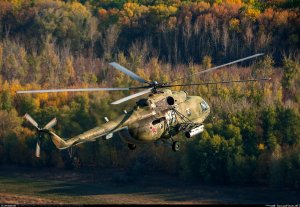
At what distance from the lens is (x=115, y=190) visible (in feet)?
336

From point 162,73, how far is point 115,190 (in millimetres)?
34496

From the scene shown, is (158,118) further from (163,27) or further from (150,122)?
(163,27)

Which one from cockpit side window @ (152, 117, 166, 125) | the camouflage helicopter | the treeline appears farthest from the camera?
the treeline

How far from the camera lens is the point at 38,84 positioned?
13825cm

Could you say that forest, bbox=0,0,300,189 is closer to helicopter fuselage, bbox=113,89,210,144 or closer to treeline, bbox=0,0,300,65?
treeline, bbox=0,0,300,65

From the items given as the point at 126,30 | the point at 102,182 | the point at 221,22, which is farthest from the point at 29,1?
the point at 102,182

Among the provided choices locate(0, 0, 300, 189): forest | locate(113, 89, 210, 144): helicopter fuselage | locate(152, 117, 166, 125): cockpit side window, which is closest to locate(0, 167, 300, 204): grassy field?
locate(0, 0, 300, 189): forest

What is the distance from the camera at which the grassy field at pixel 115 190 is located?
96.1 metres

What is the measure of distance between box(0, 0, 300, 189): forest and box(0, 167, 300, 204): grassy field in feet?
6.58

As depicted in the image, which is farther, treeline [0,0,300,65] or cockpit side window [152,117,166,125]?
treeline [0,0,300,65]

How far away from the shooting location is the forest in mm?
104812

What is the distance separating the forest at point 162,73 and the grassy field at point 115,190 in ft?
6.58

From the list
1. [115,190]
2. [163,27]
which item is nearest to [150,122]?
[115,190]

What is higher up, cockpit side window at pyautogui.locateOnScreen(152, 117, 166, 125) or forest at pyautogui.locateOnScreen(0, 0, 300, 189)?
forest at pyautogui.locateOnScreen(0, 0, 300, 189)
